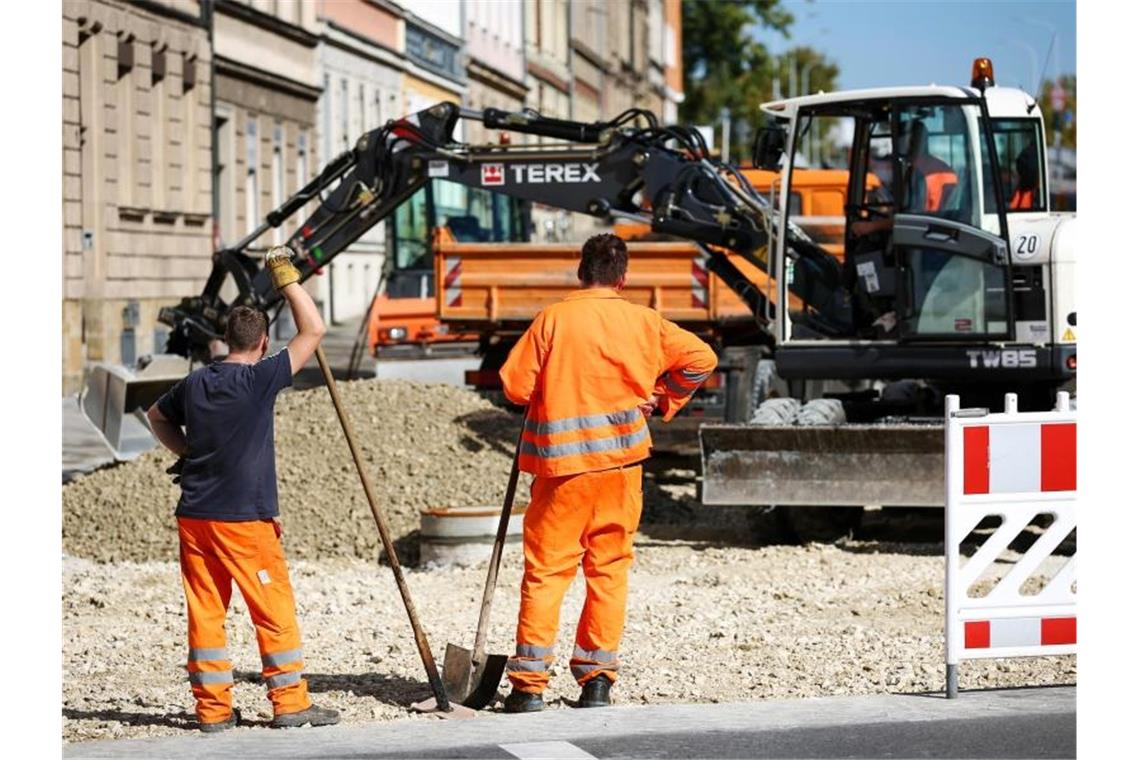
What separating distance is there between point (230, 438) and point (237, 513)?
0.85ft

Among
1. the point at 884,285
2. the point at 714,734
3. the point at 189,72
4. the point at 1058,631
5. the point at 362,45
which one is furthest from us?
the point at 189,72

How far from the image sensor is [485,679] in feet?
27.8

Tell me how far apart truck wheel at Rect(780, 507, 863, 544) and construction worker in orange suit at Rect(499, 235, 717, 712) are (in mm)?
5173

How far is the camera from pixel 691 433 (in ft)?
51.9

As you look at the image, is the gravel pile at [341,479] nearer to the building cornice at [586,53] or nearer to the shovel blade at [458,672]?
the shovel blade at [458,672]

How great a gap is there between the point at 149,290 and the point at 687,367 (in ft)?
70.5

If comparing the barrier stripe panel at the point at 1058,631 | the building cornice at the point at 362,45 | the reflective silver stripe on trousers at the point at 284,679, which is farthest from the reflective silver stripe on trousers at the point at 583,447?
the building cornice at the point at 362,45

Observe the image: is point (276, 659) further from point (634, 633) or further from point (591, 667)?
point (634, 633)

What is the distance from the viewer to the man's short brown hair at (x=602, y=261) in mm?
8547

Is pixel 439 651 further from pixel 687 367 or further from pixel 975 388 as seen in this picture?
pixel 975 388

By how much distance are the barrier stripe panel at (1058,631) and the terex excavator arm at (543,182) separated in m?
7.31

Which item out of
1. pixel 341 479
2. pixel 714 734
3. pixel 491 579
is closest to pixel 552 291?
pixel 341 479

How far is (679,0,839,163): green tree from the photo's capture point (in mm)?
73250

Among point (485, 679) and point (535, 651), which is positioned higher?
point (535, 651)
